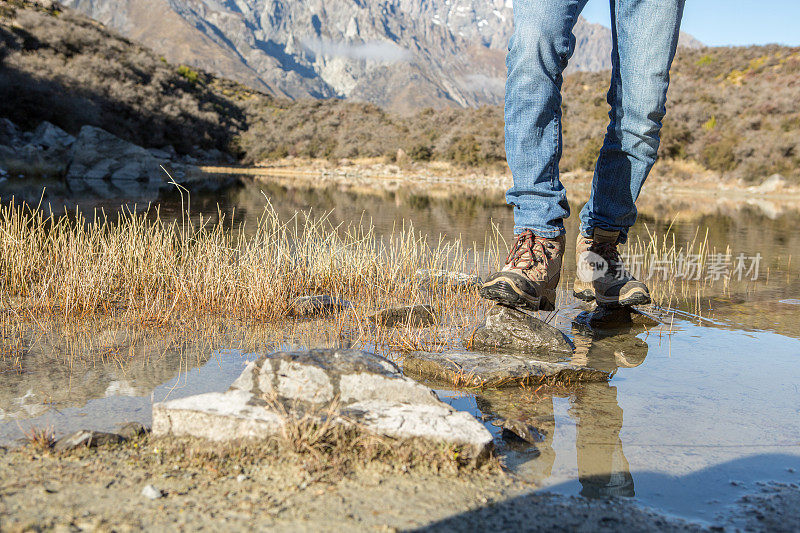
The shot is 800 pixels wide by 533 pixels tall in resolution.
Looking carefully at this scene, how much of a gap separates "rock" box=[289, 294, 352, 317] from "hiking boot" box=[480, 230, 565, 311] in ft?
3.74

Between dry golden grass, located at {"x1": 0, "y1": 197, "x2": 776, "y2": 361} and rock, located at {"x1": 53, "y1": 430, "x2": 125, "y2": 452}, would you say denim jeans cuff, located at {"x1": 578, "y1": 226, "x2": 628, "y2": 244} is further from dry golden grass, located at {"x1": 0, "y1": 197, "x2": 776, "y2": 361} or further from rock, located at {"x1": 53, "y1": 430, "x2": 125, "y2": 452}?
rock, located at {"x1": 53, "y1": 430, "x2": 125, "y2": 452}

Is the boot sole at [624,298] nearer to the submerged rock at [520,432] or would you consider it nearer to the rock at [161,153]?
the submerged rock at [520,432]

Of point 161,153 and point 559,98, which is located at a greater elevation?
point 559,98

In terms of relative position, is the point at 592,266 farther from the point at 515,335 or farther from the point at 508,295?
the point at 508,295

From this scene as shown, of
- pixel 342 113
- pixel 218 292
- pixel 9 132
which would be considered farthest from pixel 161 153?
pixel 218 292

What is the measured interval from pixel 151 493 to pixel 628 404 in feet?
4.88

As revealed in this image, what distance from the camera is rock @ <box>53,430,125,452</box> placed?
1.40 m

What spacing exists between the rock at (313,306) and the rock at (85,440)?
5.88 ft

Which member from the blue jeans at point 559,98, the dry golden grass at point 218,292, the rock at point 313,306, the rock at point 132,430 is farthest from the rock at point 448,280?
the rock at point 132,430

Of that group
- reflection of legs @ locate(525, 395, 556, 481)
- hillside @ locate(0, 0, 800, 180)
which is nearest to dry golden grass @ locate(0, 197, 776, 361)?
reflection of legs @ locate(525, 395, 556, 481)

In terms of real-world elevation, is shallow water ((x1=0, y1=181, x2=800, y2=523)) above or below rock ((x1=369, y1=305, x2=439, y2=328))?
above

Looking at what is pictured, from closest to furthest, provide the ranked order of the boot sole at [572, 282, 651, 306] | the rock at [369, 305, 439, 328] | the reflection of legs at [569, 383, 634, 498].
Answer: the reflection of legs at [569, 383, 634, 498] < the boot sole at [572, 282, 651, 306] < the rock at [369, 305, 439, 328]

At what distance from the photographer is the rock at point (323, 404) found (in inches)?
54.7

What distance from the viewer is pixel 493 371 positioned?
6.98 ft
